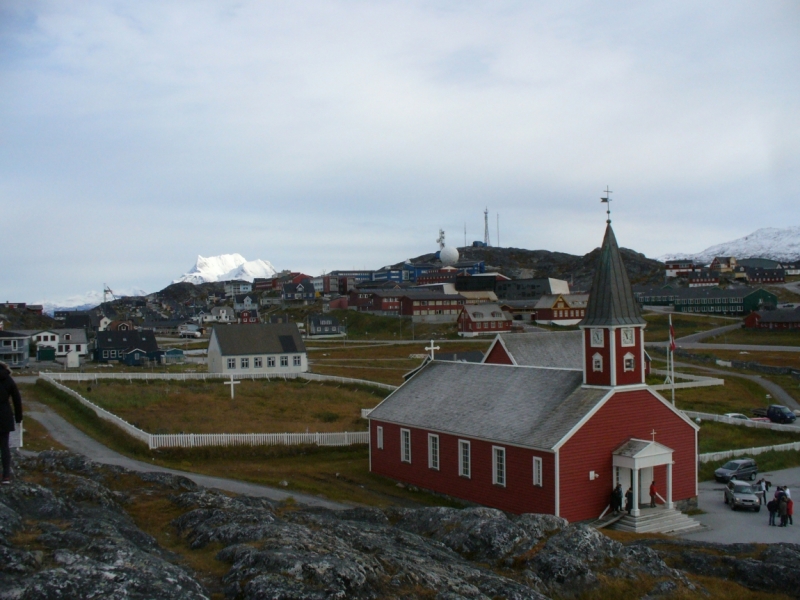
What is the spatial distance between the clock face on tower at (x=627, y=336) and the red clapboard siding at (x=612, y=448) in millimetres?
1905

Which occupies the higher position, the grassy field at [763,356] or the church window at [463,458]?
the church window at [463,458]

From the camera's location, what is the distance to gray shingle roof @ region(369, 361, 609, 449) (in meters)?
27.8

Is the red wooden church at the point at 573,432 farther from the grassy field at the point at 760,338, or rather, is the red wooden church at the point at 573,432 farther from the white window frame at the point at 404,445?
the grassy field at the point at 760,338

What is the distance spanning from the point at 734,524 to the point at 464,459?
10360mm

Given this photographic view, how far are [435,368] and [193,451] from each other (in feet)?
41.1

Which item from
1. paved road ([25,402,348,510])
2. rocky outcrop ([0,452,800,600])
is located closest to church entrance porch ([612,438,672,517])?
rocky outcrop ([0,452,800,600])

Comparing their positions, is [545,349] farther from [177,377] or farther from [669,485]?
[177,377]

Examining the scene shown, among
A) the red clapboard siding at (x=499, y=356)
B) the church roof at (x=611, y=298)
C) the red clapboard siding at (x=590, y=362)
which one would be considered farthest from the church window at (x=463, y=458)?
the red clapboard siding at (x=499, y=356)

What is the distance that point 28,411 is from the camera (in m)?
45.3

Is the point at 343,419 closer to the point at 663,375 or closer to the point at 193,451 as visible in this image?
the point at 193,451

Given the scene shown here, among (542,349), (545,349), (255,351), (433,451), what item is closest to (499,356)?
(542,349)

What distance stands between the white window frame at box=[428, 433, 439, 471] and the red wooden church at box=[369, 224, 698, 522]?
0.14 ft

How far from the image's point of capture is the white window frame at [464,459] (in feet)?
98.3

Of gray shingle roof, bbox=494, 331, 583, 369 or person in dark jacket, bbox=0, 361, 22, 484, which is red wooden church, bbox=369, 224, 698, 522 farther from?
person in dark jacket, bbox=0, 361, 22, 484
